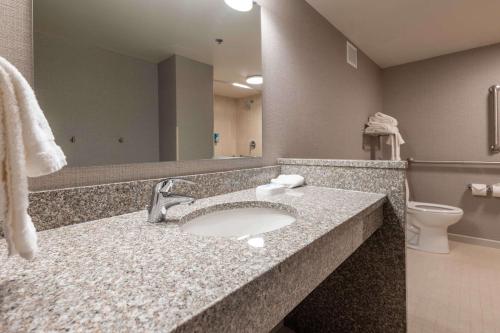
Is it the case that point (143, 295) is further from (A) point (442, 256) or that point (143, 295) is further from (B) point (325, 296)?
(A) point (442, 256)

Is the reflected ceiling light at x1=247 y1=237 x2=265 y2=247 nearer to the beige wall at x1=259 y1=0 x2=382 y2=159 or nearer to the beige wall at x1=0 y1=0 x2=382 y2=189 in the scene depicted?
the beige wall at x1=0 y1=0 x2=382 y2=189

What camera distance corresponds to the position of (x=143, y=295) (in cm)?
34

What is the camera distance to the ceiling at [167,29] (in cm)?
70

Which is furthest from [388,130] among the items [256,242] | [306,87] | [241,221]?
[256,242]

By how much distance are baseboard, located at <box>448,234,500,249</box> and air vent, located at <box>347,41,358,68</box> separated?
6.71 feet

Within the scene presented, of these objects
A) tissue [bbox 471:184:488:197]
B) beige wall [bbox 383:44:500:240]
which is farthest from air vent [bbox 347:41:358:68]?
tissue [bbox 471:184:488:197]

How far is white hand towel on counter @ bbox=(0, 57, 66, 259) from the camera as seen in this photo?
323mm

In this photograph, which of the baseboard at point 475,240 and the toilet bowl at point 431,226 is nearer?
the toilet bowl at point 431,226

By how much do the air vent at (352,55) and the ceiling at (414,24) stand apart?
0.18 feet

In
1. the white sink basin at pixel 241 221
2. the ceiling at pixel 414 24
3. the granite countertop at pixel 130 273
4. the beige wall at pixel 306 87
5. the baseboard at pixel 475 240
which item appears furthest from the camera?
the baseboard at pixel 475 240

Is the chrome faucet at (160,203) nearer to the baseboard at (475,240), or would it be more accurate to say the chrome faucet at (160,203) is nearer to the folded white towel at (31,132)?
the folded white towel at (31,132)

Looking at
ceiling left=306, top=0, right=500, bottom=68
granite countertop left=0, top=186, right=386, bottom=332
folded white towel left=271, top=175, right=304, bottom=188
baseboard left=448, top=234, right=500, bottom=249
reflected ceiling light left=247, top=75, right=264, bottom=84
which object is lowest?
baseboard left=448, top=234, right=500, bottom=249

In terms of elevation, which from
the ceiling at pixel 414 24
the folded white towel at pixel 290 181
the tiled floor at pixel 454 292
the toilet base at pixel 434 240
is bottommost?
the tiled floor at pixel 454 292

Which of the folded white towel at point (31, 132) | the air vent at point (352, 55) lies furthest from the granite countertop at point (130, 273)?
the air vent at point (352, 55)
